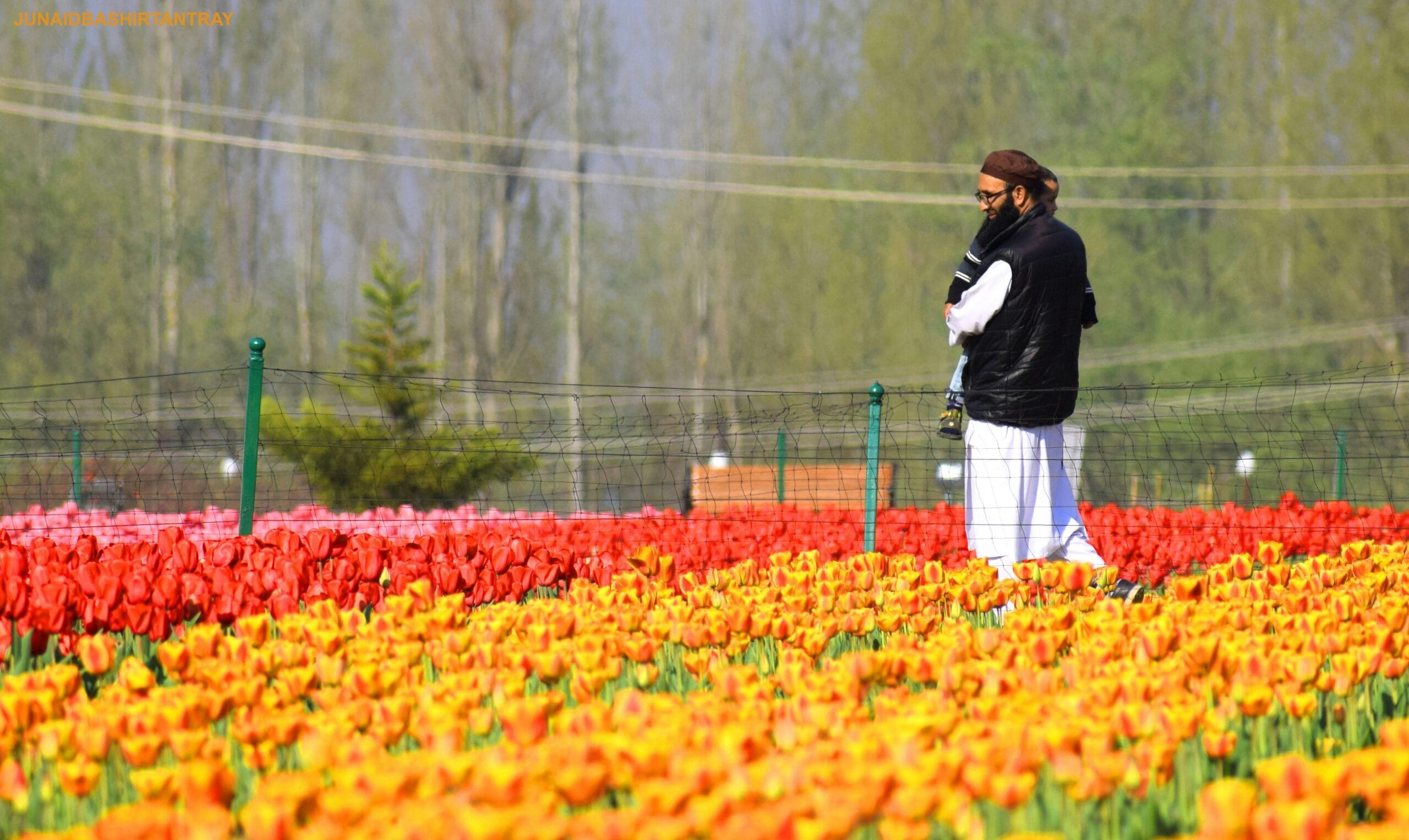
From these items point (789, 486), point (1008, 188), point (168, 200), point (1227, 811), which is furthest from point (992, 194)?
point (168, 200)

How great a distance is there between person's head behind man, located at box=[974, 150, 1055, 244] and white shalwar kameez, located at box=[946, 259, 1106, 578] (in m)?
0.23

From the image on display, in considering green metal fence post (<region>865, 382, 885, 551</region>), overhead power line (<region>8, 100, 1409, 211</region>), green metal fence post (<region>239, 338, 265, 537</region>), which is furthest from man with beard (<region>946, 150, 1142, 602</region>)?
overhead power line (<region>8, 100, 1409, 211</region>)

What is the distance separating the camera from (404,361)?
14.7 metres

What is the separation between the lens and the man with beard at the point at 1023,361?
5559mm

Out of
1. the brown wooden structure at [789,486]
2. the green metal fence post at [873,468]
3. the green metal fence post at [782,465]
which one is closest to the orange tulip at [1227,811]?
the green metal fence post at [873,468]

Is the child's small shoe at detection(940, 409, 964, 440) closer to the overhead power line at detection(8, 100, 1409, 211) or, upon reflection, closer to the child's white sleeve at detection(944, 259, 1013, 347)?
the child's white sleeve at detection(944, 259, 1013, 347)

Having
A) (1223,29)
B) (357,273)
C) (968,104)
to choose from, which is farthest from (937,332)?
(357,273)

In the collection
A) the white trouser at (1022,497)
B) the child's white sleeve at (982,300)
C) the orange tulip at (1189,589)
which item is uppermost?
the child's white sleeve at (982,300)

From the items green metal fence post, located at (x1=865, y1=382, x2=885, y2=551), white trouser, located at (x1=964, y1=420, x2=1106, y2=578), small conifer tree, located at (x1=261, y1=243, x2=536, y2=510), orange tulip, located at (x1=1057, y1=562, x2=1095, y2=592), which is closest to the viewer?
orange tulip, located at (x1=1057, y1=562, x2=1095, y2=592)

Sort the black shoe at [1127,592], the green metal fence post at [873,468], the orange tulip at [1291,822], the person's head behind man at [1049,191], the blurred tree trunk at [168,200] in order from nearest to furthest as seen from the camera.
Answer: the orange tulip at [1291,822] → the black shoe at [1127,592] → the person's head behind man at [1049,191] → the green metal fence post at [873,468] → the blurred tree trunk at [168,200]

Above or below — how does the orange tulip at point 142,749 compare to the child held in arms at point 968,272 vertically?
below

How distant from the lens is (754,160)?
2777 cm

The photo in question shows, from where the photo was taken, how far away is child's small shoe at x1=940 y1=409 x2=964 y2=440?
5.50 m

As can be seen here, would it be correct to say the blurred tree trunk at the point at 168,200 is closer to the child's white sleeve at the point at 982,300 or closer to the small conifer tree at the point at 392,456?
the small conifer tree at the point at 392,456
